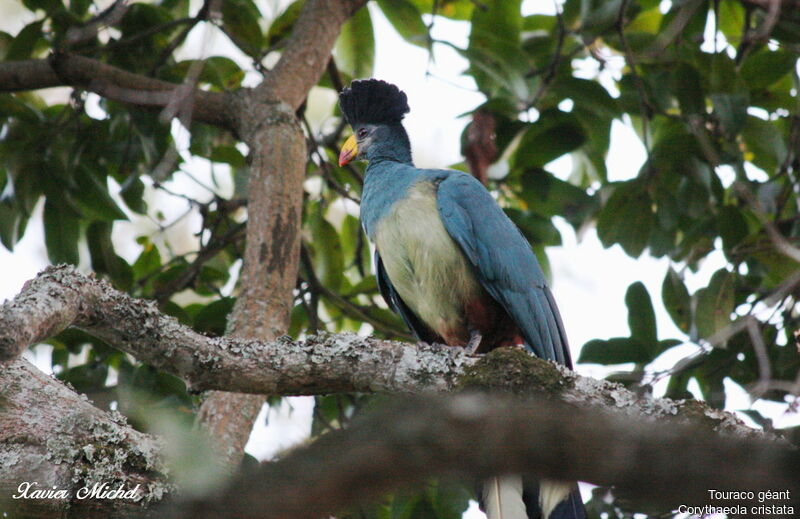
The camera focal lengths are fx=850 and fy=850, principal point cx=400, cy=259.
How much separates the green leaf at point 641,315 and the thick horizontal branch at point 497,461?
3.14m

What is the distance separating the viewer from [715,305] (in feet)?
12.8

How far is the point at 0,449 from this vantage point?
7.98ft

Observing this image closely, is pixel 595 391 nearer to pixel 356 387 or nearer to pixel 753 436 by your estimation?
pixel 753 436

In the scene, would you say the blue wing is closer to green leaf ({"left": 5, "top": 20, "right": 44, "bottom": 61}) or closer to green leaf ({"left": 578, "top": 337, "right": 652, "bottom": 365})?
green leaf ({"left": 578, "top": 337, "right": 652, "bottom": 365})

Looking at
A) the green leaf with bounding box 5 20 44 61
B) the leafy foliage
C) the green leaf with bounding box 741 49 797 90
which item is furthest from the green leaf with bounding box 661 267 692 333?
the green leaf with bounding box 5 20 44 61

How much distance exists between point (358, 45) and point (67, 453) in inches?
135

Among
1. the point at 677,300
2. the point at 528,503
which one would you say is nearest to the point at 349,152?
the point at 677,300

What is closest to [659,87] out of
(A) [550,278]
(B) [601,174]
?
(B) [601,174]

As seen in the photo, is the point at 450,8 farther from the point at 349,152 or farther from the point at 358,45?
the point at 349,152

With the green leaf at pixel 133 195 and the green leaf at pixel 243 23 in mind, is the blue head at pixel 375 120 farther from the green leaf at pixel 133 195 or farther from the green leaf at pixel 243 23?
the green leaf at pixel 133 195

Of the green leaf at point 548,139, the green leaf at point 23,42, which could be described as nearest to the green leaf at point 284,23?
the green leaf at point 23,42

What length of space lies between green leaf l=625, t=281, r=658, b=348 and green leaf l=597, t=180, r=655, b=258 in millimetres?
512

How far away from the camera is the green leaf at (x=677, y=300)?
4266 mm

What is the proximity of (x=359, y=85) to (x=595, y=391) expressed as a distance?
2.81m
